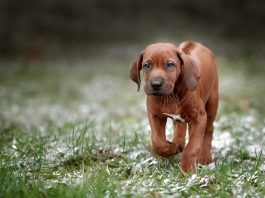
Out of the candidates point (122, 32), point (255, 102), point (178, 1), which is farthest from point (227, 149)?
point (178, 1)

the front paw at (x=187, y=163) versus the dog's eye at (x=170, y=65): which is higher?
the dog's eye at (x=170, y=65)

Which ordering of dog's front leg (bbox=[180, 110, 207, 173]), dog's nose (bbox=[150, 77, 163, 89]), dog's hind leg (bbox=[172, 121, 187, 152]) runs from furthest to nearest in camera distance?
dog's hind leg (bbox=[172, 121, 187, 152]), dog's front leg (bbox=[180, 110, 207, 173]), dog's nose (bbox=[150, 77, 163, 89])

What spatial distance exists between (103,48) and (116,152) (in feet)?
61.7

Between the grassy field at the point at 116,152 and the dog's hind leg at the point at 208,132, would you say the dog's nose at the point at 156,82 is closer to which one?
the grassy field at the point at 116,152

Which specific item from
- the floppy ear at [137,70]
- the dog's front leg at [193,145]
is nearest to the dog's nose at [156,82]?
the floppy ear at [137,70]

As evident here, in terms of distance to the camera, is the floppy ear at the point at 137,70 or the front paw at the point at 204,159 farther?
the front paw at the point at 204,159

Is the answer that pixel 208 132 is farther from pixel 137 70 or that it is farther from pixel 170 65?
pixel 170 65

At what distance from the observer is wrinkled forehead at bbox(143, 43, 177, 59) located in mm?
5918

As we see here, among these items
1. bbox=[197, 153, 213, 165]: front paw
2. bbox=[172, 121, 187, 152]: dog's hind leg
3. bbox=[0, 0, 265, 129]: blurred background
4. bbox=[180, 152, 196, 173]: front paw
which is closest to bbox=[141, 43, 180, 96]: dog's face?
bbox=[180, 152, 196, 173]: front paw

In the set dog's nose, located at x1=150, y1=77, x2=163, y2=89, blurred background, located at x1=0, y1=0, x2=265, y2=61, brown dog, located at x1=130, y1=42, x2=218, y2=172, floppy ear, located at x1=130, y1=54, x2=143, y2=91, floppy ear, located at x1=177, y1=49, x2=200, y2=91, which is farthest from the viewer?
blurred background, located at x1=0, y1=0, x2=265, y2=61

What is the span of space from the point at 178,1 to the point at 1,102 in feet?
56.4

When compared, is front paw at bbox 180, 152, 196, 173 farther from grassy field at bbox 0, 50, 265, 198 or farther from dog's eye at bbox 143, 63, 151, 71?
dog's eye at bbox 143, 63, 151, 71

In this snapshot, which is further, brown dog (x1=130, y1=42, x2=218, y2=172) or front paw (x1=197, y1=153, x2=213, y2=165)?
front paw (x1=197, y1=153, x2=213, y2=165)

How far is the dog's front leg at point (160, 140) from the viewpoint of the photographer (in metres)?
6.20
